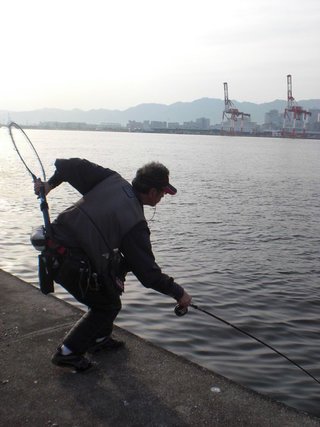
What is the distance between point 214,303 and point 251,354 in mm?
2097

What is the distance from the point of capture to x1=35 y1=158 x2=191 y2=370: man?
3.61 meters

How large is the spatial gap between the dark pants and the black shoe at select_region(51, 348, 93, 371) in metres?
0.05

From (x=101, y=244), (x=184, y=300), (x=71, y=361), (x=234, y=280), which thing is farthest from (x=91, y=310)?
(x=234, y=280)

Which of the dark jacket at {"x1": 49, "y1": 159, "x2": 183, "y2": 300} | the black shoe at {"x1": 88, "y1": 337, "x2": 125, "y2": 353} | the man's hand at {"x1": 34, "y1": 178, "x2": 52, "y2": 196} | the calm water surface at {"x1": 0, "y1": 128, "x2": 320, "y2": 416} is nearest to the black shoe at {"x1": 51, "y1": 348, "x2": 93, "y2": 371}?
the black shoe at {"x1": 88, "y1": 337, "x2": 125, "y2": 353}

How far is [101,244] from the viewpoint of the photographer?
3.63 m

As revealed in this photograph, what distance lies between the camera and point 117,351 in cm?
Result: 430

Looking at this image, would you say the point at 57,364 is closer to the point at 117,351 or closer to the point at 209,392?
the point at 117,351

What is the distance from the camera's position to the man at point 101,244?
3.61 meters

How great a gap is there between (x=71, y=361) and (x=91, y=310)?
1.42 feet

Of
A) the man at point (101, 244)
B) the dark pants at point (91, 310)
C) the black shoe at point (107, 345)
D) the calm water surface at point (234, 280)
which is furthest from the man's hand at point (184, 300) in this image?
the calm water surface at point (234, 280)

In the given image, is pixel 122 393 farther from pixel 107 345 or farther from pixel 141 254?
pixel 141 254

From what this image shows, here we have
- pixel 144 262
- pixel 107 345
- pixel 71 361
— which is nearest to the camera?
pixel 144 262

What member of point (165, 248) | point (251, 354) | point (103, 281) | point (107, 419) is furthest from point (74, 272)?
point (165, 248)

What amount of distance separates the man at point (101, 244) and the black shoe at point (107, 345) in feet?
0.81
